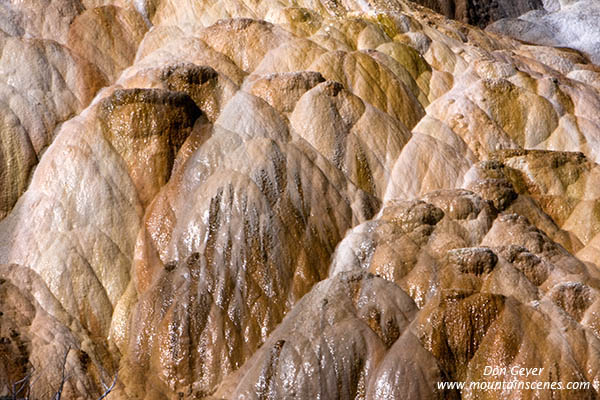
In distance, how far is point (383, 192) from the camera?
9.53 m

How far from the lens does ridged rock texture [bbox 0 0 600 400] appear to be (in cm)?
726

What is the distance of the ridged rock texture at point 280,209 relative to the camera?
7.26 m

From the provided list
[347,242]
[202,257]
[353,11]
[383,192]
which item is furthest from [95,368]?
[353,11]

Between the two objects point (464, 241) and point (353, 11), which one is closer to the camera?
point (464, 241)

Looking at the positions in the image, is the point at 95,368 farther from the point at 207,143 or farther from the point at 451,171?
the point at 451,171

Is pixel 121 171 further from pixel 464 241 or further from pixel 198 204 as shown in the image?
pixel 464 241

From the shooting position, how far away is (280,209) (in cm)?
868

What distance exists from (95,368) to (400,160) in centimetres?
432

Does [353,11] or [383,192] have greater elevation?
[353,11]

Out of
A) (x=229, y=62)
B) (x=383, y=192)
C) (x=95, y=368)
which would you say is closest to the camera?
Answer: (x=95, y=368)

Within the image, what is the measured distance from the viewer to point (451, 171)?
977 cm

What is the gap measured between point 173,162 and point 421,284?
3.11 metres

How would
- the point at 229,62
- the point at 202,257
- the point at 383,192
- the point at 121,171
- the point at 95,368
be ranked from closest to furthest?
the point at 95,368 < the point at 202,257 < the point at 121,171 < the point at 383,192 < the point at 229,62

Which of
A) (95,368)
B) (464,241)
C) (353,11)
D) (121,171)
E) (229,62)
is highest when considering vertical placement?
(353,11)
